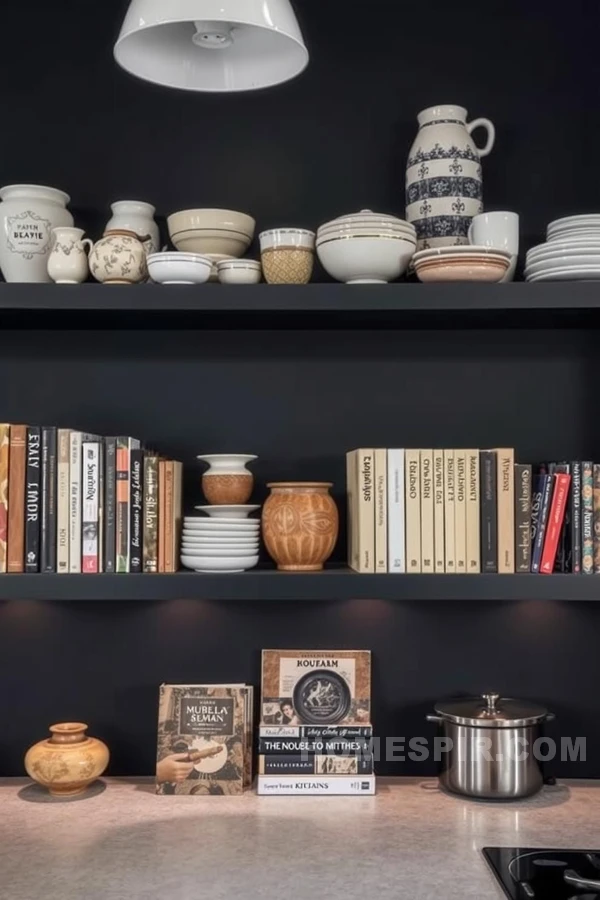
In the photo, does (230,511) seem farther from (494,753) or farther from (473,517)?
(494,753)

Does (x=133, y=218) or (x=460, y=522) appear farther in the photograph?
(x=133, y=218)

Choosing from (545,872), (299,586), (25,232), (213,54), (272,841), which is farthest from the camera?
(25,232)

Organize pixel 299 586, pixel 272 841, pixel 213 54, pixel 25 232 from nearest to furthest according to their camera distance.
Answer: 1. pixel 213 54
2. pixel 272 841
3. pixel 299 586
4. pixel 25 232

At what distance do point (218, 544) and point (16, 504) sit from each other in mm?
404

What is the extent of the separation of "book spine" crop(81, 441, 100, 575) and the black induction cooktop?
0.90 meters

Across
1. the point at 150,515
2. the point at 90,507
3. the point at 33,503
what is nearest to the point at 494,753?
the point at 150,515

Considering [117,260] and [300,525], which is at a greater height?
[117,260]

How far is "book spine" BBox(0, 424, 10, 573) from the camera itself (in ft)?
5.92

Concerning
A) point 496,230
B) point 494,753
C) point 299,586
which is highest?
point 496,230

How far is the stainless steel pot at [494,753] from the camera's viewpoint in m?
1.82

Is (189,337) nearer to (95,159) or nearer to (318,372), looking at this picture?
(318,372)

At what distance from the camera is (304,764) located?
1.88 m

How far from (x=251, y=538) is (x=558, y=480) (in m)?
0.62

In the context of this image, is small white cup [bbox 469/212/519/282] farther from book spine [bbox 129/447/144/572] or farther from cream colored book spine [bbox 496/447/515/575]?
book spine [bbox 129/447/144/572]
